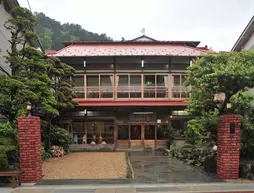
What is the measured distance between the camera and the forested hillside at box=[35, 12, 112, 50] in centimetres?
4481

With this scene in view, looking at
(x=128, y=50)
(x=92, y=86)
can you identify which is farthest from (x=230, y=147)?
(x=128, y=50)

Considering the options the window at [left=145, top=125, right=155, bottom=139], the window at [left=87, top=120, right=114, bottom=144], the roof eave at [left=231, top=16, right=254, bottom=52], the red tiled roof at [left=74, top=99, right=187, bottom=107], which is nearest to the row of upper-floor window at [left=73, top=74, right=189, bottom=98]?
the red tiled roof at [left=74, top=99, right=187, bottom=107]

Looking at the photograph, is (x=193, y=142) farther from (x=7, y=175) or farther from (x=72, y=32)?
(x=72, y=32)

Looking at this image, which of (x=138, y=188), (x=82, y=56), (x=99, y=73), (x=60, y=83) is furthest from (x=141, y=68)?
(x=138, y=188)

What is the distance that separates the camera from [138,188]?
801 cm

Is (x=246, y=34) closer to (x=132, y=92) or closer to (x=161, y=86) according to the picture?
(x=161, y=86)

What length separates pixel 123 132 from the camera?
71.9 ft

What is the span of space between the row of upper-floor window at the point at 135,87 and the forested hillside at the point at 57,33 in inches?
992

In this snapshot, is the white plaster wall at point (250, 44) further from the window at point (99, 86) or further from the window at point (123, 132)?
the window at point (123, 132)

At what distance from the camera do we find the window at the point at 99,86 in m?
21.0

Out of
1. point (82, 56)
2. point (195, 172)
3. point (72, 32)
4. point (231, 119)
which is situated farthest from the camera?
point (72, 32)

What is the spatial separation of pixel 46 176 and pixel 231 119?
7.43 m

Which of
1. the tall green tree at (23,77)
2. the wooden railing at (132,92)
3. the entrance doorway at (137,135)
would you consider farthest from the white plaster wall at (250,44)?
the tall green tree at (23,77)

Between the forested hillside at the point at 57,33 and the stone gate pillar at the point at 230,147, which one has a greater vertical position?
the forested hillside at the point at 57,33
